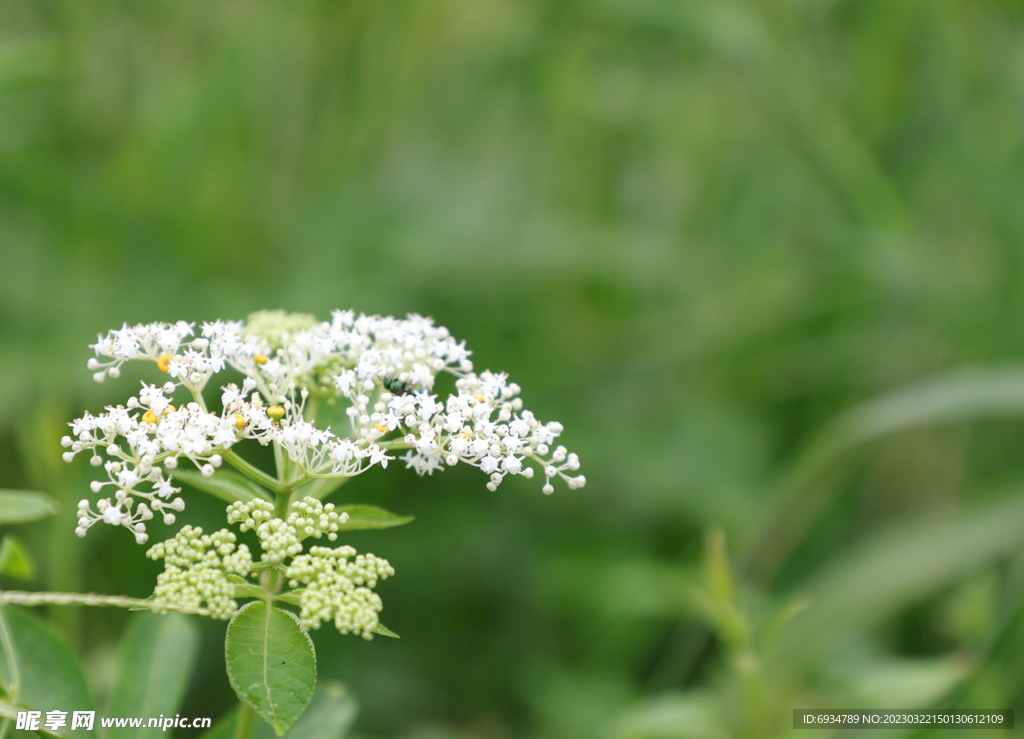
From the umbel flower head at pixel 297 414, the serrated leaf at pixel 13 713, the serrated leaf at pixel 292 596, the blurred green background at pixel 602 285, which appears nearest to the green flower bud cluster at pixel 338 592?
the serrated leaf at pixel 292 596

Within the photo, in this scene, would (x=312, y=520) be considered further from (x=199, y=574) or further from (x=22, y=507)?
(x=22, y=507)

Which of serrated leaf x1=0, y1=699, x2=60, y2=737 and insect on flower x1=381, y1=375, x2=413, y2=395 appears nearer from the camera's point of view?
serrated leaf x1=0, y1=699, x2=60, y2=737

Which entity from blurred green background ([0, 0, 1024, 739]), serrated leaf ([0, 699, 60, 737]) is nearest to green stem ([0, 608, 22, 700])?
serrated leaf ([0, 699, 60, 737])

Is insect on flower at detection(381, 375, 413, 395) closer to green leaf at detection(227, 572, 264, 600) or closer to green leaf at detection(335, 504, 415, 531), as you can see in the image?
green leaf at detection(335, 504, 415, 531)

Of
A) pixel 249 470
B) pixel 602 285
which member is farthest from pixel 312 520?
pixel 602 285

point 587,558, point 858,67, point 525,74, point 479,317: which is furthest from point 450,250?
point 858,67

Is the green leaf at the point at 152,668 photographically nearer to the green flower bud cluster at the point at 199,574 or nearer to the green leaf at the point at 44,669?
the green leaf at the point at 44,669

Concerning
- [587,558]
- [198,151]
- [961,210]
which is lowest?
[587,558]

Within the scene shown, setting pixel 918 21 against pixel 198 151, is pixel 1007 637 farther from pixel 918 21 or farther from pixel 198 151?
pixel 198 151
